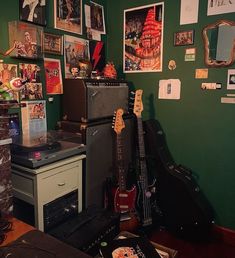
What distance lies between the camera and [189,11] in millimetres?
2053

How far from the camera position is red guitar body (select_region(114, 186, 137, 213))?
200cm

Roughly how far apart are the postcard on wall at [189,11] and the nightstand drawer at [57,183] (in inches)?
58.4

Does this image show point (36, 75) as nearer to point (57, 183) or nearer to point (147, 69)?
point (57, 183)

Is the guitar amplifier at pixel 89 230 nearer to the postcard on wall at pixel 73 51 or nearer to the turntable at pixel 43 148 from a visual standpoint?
the turntable at pixel 43 148

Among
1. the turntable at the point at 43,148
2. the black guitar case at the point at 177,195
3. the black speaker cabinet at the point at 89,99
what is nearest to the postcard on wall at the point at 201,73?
the black guitar case at the point at 177,195

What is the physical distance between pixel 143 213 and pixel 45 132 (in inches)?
41.9

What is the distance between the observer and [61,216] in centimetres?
156

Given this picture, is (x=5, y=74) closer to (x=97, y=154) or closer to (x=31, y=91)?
(x=31, y=91)

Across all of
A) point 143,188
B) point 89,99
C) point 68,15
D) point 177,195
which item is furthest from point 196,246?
point 68,15

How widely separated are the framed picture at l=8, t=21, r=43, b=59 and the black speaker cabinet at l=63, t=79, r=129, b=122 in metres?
0.32

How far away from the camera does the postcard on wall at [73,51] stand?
6.86 ft

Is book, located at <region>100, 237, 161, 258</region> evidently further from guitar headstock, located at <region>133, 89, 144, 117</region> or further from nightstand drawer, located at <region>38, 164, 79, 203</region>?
guitar headstock, located at <region>133, 89, 144, 117</region>

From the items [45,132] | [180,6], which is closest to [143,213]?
[45,132]

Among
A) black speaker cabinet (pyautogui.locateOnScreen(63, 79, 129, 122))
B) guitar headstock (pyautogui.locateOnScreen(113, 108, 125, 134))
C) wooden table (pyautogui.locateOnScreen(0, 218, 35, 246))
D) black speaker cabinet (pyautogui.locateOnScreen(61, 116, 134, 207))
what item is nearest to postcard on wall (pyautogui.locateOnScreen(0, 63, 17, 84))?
black speaker cabinet (pyautogui.locateOnScreen(63, 79, 129, 122))
